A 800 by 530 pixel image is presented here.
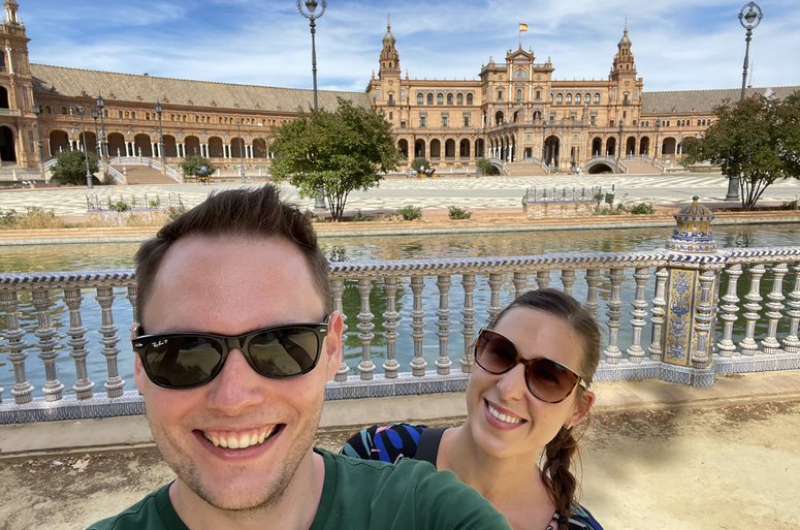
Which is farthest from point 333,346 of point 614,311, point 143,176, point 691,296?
point 143,176

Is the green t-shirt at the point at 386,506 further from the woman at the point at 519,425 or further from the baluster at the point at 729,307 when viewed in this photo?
the baluster at the point at 729,307

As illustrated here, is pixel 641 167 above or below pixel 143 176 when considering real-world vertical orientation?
above

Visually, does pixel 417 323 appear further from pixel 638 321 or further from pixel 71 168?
pixel 71 168

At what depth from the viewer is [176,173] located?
49.3 meters

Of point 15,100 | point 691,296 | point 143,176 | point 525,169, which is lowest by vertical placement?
point 691,296

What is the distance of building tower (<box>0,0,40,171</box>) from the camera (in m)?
55.9

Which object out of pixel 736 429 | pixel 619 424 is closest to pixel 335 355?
pixel 619 424

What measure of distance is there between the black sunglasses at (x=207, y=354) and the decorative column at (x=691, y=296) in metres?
4.19

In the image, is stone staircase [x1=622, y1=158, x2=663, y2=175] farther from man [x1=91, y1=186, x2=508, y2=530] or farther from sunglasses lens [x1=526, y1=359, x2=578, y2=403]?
man [x1=91, y1=186, x2=508, y2=530]

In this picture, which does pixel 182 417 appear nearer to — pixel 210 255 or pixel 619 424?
pixel 210 255

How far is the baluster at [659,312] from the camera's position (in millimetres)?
4520

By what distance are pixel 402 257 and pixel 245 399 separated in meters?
14.2

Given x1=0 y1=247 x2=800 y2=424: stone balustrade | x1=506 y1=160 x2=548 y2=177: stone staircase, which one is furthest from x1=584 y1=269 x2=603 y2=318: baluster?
x1=506 y1=160 x2=548 y2=177: stone staircase

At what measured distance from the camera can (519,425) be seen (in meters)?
1.67
